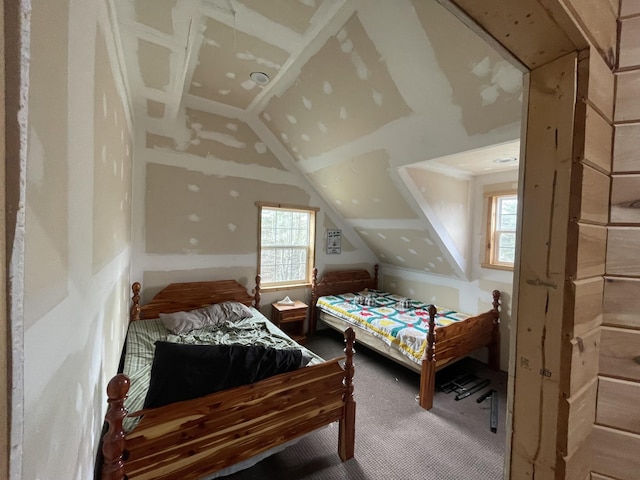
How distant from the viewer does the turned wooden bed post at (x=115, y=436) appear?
3.32ft

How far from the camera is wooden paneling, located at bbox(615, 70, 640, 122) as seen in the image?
79 centimetres

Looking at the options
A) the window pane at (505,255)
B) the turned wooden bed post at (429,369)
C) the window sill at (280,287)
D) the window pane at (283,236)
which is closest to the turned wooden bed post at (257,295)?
the window sill at (280,287)

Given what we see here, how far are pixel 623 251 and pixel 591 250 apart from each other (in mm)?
152

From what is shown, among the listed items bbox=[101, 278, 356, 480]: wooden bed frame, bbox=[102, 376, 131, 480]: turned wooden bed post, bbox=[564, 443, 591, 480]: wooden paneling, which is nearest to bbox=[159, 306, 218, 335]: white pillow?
bbox=[101, 278, 356, 480]: wooden bed frame

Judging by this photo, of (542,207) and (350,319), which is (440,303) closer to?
(350,319)

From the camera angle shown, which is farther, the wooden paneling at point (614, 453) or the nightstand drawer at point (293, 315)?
the nightstand drawer at point (293, 315)

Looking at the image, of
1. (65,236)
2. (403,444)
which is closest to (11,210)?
(65,236)

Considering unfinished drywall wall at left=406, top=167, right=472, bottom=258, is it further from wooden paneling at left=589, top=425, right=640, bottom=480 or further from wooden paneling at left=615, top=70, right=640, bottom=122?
wooden paneling at left=589, top=425, right=640, bottom=480

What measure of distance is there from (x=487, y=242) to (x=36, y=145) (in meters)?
3.71

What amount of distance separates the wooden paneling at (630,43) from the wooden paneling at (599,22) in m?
0.02

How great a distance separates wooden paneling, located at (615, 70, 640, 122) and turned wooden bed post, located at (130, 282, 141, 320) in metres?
3.61

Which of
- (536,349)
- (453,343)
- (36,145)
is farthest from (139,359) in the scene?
(453,343)

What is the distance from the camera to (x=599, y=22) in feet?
2.39

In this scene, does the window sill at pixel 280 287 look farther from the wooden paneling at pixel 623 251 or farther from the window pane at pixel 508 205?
the wooden paneling at pixel 623 251
